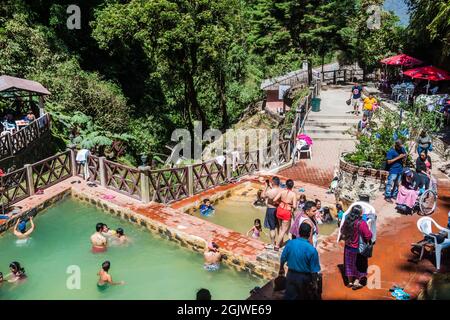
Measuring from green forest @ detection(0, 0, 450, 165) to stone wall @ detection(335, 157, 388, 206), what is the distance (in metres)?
8.42

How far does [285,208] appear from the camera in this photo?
9109 millimetres

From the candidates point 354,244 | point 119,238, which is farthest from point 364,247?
point 119,238

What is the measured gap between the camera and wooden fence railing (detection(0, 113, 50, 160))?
1584cm

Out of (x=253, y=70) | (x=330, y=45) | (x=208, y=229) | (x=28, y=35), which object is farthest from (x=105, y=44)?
(x=208, y=229)

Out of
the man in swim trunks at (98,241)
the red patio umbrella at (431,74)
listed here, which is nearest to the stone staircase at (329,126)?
the red patio umbrella at (431,74)

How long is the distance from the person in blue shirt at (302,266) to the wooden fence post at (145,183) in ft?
24.6

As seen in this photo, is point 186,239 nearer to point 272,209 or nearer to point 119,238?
point 119,238

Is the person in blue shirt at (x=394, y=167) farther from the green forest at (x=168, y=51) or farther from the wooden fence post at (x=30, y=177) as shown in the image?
the wooden fence post at (x=30, y=177)

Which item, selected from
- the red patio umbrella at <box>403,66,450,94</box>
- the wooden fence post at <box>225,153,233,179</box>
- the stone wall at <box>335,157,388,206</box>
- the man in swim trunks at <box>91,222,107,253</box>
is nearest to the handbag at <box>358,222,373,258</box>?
the stone wall at <box>335,157,388,206</box>

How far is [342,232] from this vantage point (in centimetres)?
771

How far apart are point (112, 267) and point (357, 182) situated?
747 centimetres

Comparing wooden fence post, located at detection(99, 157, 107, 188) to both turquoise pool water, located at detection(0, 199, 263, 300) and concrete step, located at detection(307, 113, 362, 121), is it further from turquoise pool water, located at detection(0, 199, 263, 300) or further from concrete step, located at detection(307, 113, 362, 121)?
concrete step, located at detection(307, 113, 362, 121)

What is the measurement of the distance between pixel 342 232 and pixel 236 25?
821 inches
